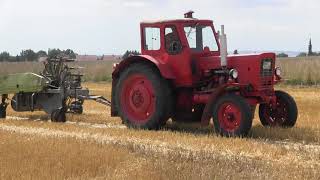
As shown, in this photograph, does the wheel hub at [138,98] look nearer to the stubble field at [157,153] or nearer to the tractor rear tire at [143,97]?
the tractor rear tire at [143,97]

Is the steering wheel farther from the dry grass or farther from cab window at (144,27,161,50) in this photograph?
the dry grass

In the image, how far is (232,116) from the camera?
37.5 feet

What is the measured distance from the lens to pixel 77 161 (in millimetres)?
8312

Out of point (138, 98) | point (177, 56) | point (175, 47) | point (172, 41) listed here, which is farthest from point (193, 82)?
point (138, 98)

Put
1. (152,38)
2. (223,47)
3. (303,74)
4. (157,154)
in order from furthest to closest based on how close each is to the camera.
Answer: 1. (303,74)
2. (152,38)
3. (223,47)
4. (157,154)

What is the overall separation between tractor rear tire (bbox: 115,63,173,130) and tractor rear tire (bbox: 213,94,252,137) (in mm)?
1346

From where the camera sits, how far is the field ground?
25.0ft

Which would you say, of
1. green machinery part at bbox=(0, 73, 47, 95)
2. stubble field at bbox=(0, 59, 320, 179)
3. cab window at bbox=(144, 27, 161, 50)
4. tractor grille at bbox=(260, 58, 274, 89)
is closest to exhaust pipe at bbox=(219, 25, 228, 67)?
tractor grille at bbox=(260, 58, 274, 89)

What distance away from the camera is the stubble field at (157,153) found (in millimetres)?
7605

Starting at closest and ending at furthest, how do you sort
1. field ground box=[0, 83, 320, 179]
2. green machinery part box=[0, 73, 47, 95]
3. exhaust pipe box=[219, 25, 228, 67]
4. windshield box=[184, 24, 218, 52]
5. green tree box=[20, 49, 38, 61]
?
field ground box=[0, 83, 320, 179] → exhaust pipe box=[219, 25, 228, 67] → windshield box=[184, 24, 218, 52] → green machinery part box=[0, 73, 47, 95] → green tree box=[20, 49, 38, 61]

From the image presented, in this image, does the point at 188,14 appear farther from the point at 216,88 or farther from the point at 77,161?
the point at 77,161

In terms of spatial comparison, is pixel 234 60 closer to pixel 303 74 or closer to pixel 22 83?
pixel 22 83

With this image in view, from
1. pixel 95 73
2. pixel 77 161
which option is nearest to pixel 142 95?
pixel 77 161

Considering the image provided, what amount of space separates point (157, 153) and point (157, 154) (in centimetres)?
10
